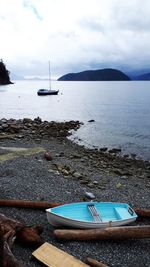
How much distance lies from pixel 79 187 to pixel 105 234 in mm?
5456

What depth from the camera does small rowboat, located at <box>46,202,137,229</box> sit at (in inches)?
408

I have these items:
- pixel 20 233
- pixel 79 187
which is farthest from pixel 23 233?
pixel 79 187

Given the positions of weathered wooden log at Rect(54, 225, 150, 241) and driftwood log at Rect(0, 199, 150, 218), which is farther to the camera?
driftwood log at Rect(0, 199, 150, 218)

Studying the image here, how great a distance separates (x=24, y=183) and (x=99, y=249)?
5869 mm

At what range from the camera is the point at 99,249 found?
9711 mm

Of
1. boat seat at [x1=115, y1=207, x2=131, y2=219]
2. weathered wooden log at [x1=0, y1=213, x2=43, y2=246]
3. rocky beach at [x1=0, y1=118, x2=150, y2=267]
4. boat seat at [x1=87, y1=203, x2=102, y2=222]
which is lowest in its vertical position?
rocky beach at [x1=0, y1=118, x2=150, y2=267]

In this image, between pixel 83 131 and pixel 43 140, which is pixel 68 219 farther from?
pixel 83 131

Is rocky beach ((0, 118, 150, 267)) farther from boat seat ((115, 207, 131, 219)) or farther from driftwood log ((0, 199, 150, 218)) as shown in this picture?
boat seat ((115, 207, 131, 219))

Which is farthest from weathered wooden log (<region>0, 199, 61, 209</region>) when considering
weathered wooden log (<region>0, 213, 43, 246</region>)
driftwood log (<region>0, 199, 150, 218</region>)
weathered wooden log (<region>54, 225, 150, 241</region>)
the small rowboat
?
weathered wooden log (<region>0, 213, 43, 246</region>)

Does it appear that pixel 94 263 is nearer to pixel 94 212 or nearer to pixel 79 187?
pixel 94 212

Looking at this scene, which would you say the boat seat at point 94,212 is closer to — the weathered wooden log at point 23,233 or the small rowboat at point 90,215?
the small rowboat at point 90,215

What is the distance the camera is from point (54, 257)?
28.3 feet

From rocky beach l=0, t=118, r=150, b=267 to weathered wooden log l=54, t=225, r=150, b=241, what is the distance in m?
0.18

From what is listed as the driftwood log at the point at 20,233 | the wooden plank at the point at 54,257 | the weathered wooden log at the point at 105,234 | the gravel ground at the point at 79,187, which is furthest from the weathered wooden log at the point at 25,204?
the wooden plank at the point at 54,257
